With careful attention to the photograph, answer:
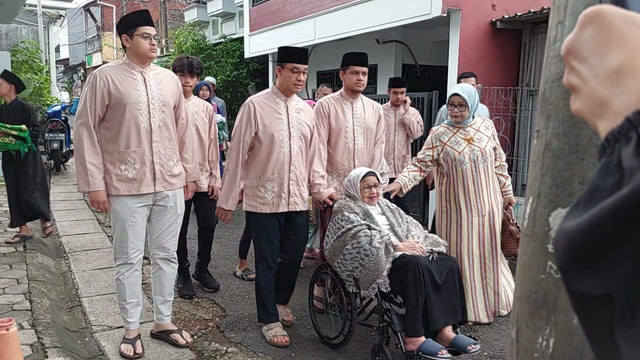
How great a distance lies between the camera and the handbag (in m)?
3.92

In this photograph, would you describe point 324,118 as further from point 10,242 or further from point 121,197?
point 10,242

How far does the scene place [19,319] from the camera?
3.35 meters

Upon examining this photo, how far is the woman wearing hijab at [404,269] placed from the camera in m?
3.03

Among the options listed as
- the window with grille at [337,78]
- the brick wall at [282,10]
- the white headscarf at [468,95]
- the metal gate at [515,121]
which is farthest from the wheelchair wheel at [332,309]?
the window with grille at [337,78]

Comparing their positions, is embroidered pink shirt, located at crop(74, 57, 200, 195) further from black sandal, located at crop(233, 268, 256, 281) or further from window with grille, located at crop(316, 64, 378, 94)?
window with grille, located at crop(316, 64, 378, 94)

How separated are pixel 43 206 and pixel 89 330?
2247 mm

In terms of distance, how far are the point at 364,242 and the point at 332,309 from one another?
0.65 meters

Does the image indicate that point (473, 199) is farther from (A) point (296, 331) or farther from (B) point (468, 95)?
(A) point (296, 331)

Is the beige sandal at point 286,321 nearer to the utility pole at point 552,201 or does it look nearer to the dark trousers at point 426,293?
the dark trousers at point 426,293

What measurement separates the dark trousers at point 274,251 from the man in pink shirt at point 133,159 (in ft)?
1.84

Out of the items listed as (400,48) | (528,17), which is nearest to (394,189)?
(528,17)

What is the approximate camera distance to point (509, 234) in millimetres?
3949

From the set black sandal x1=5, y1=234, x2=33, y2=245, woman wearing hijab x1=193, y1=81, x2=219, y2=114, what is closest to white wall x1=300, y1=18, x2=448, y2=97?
woman wearing hijab x1=193, y1=81, x2=219, y2=114

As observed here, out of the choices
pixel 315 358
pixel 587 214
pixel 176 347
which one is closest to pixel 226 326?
pixel 176 347
